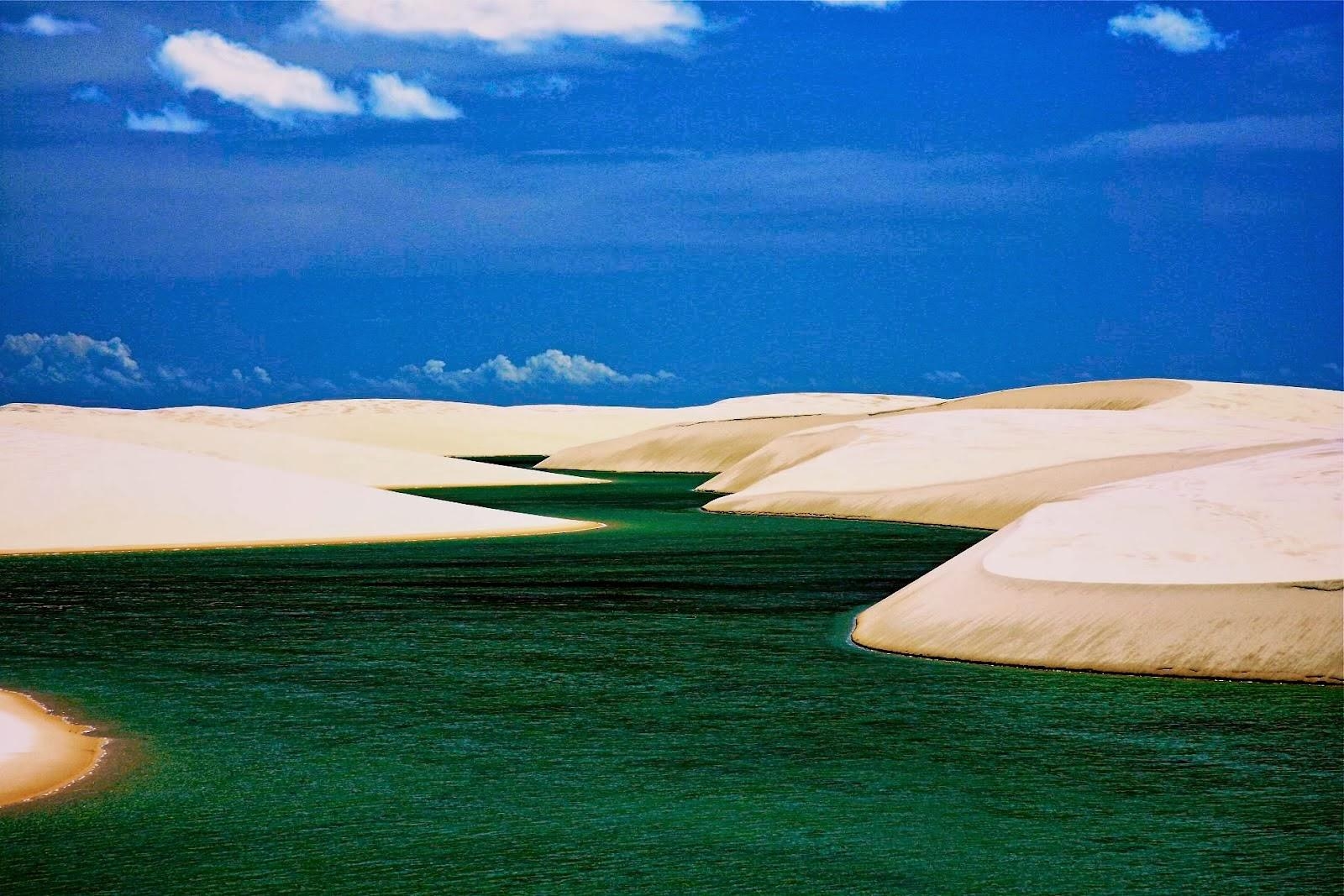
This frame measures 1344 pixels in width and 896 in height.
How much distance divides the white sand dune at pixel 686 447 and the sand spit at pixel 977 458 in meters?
35.9

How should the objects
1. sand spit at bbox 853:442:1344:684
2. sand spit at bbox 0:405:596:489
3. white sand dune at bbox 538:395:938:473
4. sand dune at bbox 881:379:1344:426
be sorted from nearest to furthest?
sand spit at bbox 853:442:1344:684 → sand spit at bbox 0:405:596:489 → sand dune at bbox 881:379:1344:426 → white sand dune at bbox 538:395:938:473

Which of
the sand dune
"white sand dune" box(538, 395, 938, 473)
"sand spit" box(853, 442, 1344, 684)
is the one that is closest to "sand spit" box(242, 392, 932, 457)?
"white sand dune" box(538, 395, 938, 473)

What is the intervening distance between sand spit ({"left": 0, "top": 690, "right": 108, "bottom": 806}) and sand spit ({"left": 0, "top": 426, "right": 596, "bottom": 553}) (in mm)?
23526

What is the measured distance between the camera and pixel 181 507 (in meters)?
43.0

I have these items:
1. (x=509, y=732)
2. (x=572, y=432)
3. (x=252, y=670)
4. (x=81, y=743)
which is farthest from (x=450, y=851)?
(x=572, y=432)

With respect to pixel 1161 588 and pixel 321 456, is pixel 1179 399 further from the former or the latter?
pixel 1161 588

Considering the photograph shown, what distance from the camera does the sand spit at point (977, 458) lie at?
47.0 m

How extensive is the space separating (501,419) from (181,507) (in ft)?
431

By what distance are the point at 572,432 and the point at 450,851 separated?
159 metres

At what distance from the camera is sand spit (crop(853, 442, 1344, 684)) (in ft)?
58.0

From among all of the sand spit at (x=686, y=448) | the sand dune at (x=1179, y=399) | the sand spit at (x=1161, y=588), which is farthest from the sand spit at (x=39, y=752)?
the sand spit at (x=686, y=448)

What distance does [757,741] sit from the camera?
15.1m

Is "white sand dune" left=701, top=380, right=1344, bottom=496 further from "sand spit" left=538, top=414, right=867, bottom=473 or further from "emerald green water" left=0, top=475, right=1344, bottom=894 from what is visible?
"emerald green water" left=0, top=475, right=1344, bottom=894

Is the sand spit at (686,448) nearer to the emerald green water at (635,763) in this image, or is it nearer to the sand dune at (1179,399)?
the sand dune at (1179,399)
